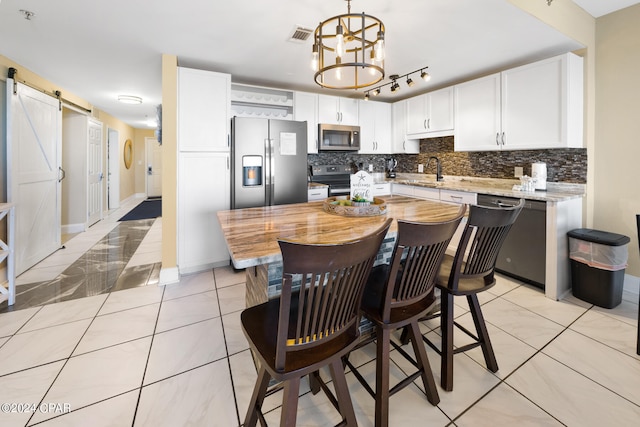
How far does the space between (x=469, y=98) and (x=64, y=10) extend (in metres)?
4.04

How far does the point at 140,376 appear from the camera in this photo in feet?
5.40

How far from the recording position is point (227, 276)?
313 cm

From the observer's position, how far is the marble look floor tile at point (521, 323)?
200 cm

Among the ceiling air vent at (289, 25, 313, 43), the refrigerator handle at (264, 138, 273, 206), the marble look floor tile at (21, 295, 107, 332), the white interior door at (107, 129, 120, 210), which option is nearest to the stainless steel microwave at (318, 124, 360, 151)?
the refrigerator handle at (264, 138, 273, 206)

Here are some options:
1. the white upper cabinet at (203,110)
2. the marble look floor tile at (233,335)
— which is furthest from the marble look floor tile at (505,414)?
the white upper cabinet at (203,110)

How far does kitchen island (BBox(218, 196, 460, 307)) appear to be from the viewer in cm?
121

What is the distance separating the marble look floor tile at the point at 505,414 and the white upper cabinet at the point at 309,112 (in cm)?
344

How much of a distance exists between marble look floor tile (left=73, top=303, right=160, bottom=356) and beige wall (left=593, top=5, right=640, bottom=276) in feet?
13.8

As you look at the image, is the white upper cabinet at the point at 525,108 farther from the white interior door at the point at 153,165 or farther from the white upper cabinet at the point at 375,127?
the white interior door at the point at 153,165

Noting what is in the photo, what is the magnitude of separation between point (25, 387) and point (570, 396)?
2.95m

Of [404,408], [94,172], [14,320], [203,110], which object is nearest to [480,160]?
[404,408]

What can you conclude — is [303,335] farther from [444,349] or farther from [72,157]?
[72,157]

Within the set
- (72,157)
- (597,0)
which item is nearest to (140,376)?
(597,0)

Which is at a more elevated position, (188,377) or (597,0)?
(597,0)
